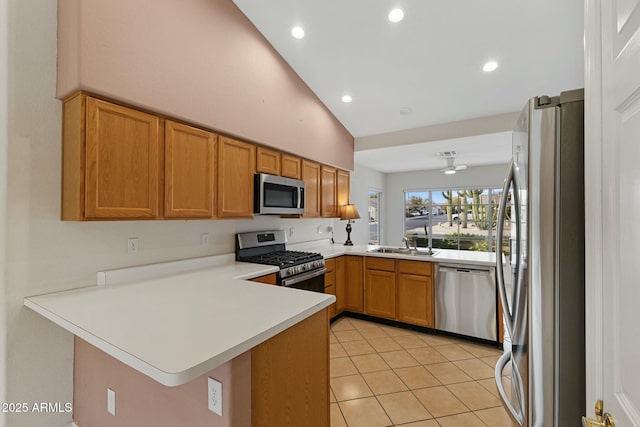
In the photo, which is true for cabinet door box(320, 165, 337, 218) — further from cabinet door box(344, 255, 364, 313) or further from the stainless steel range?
the stainless steel range

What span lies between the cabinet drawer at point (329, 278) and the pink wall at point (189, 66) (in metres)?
1.50

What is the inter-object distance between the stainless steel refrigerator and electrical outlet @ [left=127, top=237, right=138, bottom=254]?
2.40 m

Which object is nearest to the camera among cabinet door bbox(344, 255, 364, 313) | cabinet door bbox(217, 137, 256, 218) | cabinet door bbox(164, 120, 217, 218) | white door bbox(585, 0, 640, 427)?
white door bbox(585, 0, 640, 427)

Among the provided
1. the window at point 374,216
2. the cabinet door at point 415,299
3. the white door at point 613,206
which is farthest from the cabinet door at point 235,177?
the window at point 374,216

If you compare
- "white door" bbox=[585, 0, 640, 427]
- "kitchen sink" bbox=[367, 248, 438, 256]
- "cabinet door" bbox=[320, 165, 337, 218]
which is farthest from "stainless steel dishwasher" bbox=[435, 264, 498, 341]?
"white door" bbox=[585, 0, 640, 427]

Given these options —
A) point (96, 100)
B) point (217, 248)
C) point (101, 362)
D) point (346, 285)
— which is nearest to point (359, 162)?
point (346, 285)

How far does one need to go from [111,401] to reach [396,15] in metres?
3.31

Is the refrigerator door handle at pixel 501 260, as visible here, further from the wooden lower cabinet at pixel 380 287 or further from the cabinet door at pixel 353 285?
the cabinet door at pixel 353 285

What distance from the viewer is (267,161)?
9.75ft

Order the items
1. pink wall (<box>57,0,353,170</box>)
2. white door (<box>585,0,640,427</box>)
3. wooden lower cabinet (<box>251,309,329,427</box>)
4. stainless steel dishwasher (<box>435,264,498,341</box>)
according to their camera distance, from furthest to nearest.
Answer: stainless steel dishwasher (<box>435,264,498,341</box>) < pink wall (<box>57,0,353,170</box>) < wooden lower cabinet (<box>251,309,329,427</box>) < white door (<box>585,0,640,427</box>)

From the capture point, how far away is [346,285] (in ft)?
12.5

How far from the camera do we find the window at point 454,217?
6180 millimetres

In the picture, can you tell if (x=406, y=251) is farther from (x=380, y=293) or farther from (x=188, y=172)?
(x=188, y=172)

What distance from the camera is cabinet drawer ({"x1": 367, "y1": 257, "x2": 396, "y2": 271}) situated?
3.47m
